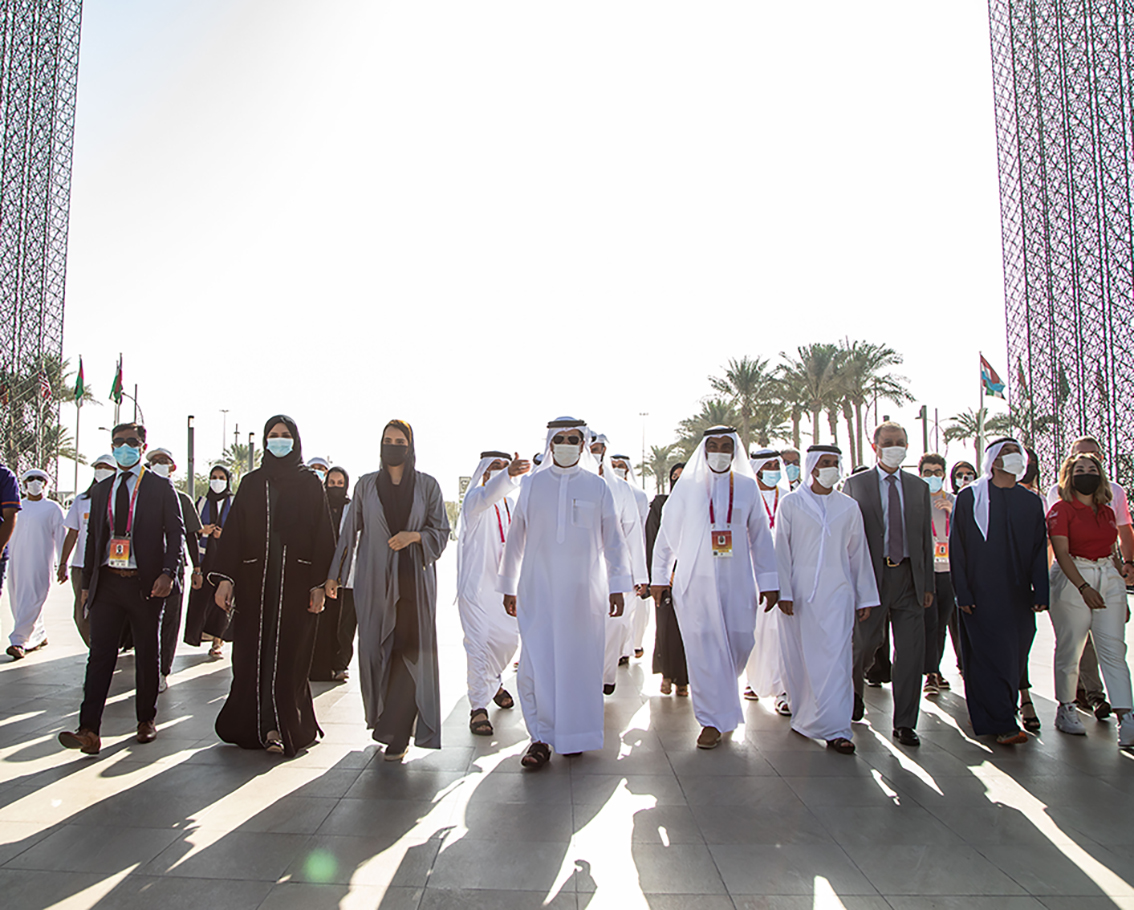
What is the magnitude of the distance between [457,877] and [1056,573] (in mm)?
4823

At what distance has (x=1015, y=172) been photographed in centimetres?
2986

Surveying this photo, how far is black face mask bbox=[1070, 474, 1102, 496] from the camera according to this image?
5398 millimetres

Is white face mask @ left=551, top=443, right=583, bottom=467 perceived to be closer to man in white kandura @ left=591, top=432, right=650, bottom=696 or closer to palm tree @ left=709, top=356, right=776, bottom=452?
man in white kandura @ left=591, top=432, right=650, bottom=696

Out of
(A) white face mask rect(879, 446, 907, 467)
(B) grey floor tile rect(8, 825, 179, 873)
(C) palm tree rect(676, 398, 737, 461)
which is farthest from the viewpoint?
(C) palm tree rect(676, 398, 737, 461)

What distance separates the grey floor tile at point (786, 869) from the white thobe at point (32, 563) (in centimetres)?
791

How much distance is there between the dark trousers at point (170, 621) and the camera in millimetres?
5652

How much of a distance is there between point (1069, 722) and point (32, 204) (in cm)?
4111

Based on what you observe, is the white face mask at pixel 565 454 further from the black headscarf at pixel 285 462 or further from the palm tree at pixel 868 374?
the palm tree at pixel 868 374

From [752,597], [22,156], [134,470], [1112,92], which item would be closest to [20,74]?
[22,156]

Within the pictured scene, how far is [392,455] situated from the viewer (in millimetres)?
5051

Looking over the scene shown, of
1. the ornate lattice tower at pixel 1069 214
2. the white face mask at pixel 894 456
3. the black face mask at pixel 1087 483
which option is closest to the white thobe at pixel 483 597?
the white face mask at pixel 894 456

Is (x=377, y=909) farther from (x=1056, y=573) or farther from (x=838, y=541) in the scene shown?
(x=1056, y=573)

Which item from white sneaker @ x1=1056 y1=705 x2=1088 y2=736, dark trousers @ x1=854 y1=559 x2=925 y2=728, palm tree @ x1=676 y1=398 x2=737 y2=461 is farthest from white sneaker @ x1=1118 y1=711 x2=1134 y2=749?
palm tree @ x1=676 y1=398 x2=737 y2=461

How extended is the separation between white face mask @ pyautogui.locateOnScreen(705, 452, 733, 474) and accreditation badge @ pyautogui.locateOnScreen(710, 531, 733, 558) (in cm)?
46
